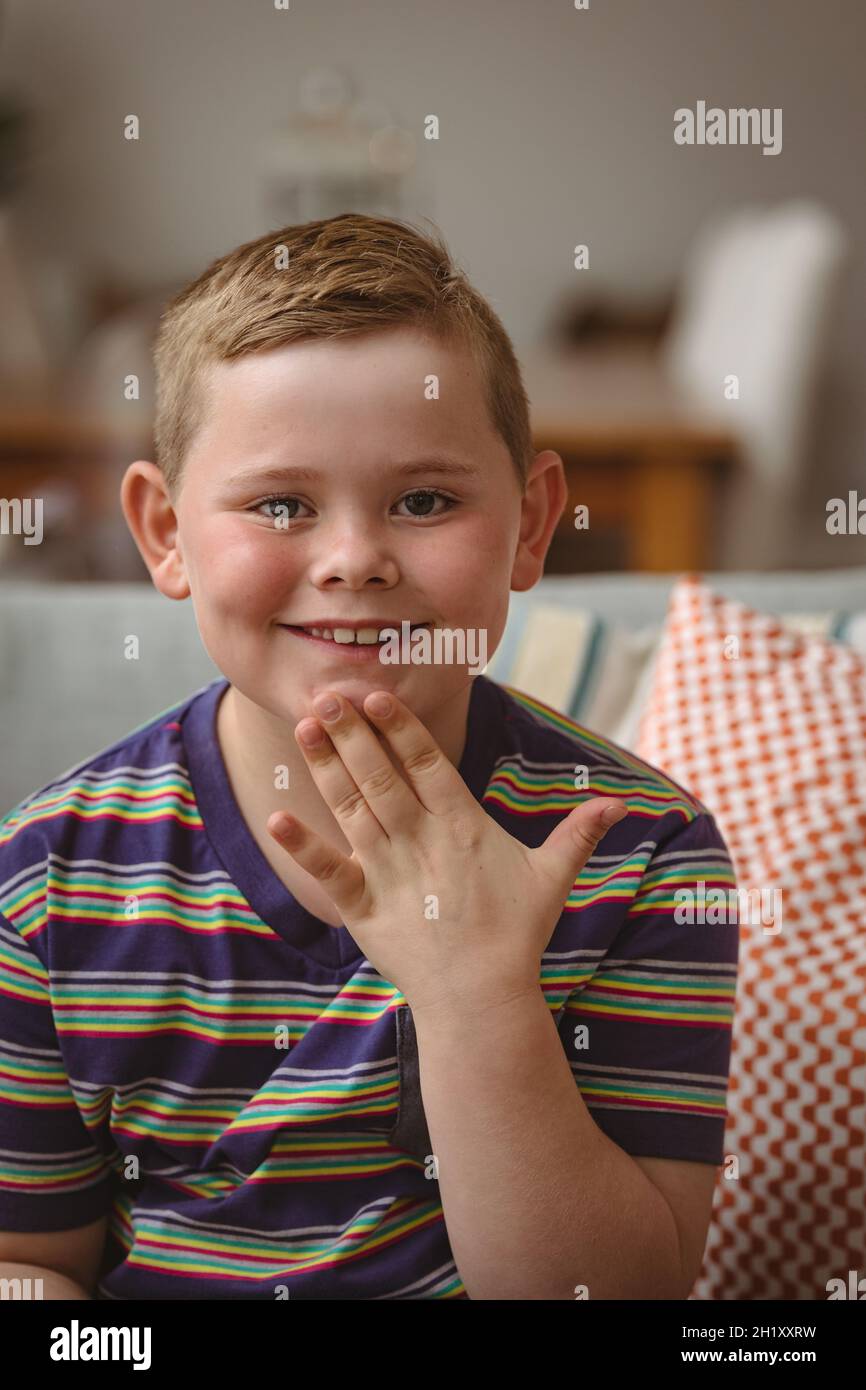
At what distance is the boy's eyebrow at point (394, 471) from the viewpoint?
1.79ft

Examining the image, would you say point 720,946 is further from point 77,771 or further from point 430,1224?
point 77,771

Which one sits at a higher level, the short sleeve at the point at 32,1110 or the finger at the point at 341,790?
the finger at the point at 341,790

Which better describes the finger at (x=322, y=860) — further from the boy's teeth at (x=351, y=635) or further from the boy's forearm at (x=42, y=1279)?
the boy's forearm at (x=42, y=1279)

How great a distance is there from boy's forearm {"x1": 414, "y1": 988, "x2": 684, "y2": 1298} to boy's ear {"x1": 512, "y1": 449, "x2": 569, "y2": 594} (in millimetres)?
197

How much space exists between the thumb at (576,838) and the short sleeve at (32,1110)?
0.23m

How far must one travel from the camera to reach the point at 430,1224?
2.12 feet

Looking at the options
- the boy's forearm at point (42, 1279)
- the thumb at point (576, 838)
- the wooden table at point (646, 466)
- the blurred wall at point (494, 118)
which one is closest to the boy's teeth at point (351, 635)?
the thumb at point (576, 838)

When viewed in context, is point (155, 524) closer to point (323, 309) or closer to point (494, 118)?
point (323, 309)

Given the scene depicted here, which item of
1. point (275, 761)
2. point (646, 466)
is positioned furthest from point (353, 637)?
point (646, 466)

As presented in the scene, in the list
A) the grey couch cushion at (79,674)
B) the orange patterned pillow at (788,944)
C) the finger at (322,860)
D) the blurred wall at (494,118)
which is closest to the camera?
the finger at (322,860)

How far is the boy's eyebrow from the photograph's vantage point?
54 centimetres

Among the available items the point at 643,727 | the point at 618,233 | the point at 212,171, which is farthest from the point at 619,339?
the point at 643,727

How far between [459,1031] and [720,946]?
0.53 feet

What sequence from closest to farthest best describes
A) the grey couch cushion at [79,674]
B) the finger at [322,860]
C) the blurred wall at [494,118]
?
the finger at [322,860], the grey couch cushion at [79,674], the blurred wall at [494,118]
